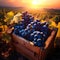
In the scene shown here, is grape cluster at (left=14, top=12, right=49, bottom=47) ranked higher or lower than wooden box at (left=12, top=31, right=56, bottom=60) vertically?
higher

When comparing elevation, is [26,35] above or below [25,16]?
below

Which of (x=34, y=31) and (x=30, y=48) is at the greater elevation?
(x=34, y=31)

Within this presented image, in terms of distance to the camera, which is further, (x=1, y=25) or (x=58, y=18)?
(x=58, y=18)

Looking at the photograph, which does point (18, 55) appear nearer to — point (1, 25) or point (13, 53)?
point (13, 53)

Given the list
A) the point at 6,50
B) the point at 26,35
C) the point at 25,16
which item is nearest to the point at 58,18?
the point at 25,16

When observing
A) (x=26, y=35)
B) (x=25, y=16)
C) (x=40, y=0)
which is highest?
(x=40, y=0)

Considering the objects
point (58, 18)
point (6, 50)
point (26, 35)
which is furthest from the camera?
point (58, 18)

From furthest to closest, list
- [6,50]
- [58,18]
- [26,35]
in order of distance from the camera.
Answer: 1. [58,18]
2. [6,50]
3. [26,35]

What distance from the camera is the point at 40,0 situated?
170 centimetres

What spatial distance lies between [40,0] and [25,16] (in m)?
0.37

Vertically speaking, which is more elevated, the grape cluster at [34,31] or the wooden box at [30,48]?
the grape cluster at [34,31]

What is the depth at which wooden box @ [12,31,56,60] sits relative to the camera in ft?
4.06

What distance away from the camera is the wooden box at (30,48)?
4.06 feet

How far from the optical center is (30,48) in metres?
1.29
